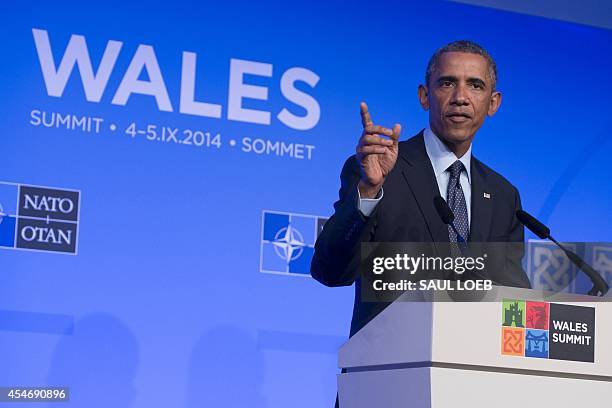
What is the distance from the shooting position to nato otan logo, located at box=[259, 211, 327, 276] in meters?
4.00

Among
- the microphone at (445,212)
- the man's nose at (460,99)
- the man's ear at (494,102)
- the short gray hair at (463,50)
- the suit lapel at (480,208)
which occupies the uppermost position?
the short gray hair at (463,50)

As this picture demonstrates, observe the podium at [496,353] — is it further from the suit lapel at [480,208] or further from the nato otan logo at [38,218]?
the nato otan logo at [38,218]

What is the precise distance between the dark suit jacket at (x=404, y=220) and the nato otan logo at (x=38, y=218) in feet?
4.62

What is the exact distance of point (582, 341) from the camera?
1899 millimetres

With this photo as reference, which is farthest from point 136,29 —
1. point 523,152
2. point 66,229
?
point 523,152

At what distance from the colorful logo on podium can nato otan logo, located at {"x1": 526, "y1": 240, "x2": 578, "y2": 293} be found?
0.53 meters

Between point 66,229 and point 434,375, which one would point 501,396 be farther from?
point 66,229

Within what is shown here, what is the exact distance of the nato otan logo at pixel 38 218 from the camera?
142 inches

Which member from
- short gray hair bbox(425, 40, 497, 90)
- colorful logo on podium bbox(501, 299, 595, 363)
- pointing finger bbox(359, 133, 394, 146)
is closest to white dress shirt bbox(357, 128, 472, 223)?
short gray hair bbox(425, 40, 497, 90)

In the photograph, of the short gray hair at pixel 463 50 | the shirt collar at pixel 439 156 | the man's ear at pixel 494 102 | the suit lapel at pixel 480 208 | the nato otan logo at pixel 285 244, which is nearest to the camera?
the suit lapel at pixel 480 208

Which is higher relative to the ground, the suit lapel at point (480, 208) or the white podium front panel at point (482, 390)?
the suit lapel at point (480, 208)

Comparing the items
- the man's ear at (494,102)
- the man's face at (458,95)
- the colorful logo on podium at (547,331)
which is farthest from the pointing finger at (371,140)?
the man's ear at (494,102)

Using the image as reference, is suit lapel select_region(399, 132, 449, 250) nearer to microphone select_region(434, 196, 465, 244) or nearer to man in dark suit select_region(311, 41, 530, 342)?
man in dark suit select_region(311, 41, 530, 342)

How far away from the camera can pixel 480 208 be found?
2.77 metres
